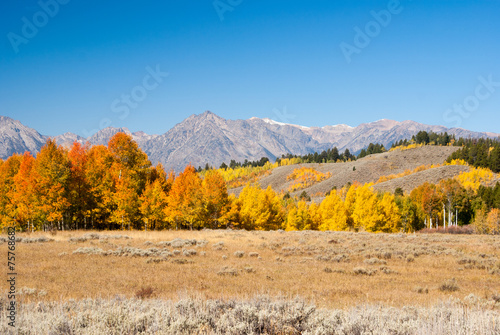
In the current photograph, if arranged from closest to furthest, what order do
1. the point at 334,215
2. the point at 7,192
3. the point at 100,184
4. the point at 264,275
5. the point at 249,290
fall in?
the point at 249,290
the point at 264,275
the point at 100,184
the point at 7,192
the point at 334,215

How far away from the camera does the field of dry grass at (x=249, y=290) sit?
239 inches

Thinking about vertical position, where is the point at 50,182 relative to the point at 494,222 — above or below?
above

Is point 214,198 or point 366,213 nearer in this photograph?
point 214,198

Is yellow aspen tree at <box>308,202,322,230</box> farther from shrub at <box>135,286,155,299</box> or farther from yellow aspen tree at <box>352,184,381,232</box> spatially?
shrub at <box>135,286,155,299</box>

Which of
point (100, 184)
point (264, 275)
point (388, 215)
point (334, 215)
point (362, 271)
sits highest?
point (100, 184)

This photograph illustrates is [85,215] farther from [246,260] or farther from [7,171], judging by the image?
[246,260]

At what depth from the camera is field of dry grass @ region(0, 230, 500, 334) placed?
608 centimetres

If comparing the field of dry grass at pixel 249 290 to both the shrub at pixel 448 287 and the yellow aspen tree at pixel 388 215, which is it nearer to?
the shrub at pixel 448 287

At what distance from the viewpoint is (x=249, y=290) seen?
10688 millimetres

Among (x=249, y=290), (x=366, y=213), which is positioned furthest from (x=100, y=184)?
(x=366, y=213)

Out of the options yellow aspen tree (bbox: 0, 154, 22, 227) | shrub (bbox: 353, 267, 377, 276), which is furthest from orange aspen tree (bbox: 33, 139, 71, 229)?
shrub (bbox: 353, 267, 377, 276)

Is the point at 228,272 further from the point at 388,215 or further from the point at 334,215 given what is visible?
the point at 388,215

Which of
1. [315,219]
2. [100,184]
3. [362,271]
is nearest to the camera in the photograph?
[362,271]

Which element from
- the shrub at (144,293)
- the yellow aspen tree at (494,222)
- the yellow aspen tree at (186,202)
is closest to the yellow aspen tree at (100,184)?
the yellow aspen tree at (186,202)
